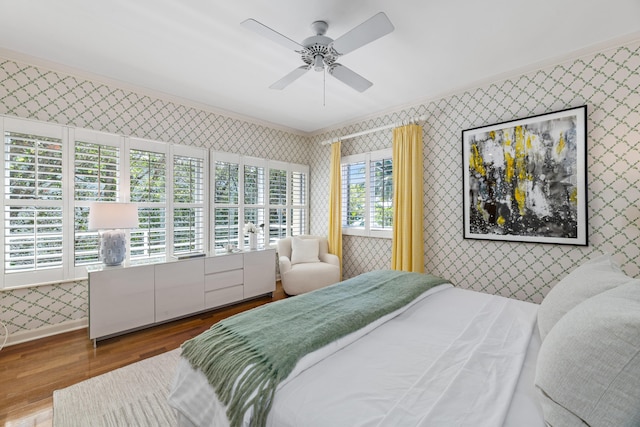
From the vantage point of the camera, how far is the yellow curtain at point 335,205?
452cm

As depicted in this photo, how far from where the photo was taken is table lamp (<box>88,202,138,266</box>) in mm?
2617

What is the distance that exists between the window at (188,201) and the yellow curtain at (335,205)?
6.25ft

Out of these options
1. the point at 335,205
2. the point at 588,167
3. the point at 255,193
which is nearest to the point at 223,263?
the point at 255,193

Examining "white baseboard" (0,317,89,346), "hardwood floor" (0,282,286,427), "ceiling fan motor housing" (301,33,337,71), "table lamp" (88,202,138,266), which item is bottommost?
"hardwood floor" (0,282,286,427)

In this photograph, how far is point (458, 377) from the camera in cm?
106

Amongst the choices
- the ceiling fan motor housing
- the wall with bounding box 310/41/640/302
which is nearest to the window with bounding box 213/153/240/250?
the wall with bounding box 310/41/640/302

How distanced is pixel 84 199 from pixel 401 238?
3.63 meters

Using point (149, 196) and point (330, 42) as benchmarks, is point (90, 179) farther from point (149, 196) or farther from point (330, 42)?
point (330, 42)

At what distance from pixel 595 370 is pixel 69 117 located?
4.18m

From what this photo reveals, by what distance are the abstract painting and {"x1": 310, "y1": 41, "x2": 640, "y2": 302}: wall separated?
94mm

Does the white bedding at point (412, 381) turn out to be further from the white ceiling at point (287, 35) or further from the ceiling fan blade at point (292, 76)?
the white ceiling at point (287, 35)

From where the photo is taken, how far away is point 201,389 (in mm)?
1240

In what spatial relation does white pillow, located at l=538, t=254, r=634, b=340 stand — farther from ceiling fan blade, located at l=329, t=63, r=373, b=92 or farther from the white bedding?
ceiling fan blade, located at l=329, t=63, r=373, b=92

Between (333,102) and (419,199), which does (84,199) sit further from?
(419,199)
